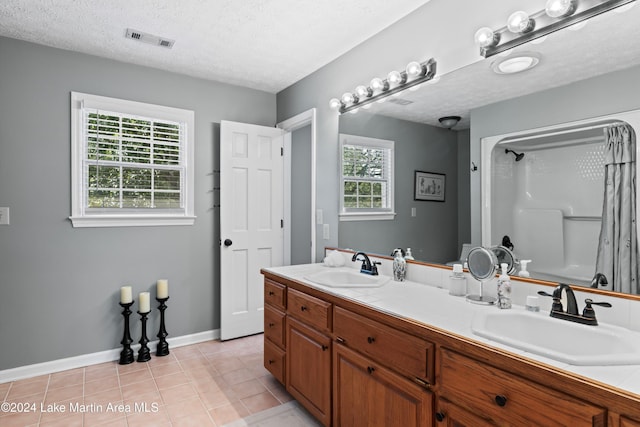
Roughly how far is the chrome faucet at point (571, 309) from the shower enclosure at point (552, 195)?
0.35ft

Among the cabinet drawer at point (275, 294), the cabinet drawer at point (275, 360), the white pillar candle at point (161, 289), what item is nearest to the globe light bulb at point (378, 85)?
the cabinet drawer at point (275, 294)

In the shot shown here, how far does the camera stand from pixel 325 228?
3.06m

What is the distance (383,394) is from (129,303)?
7.64 ft

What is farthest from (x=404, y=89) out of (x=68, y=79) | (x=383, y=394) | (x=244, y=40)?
(x=68, y=79)

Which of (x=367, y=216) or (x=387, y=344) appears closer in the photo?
(x=387, y=344)

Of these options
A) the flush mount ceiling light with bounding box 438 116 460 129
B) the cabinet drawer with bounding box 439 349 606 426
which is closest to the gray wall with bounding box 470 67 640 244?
the flush mount ceiling light with bounding box 438 116 460 129

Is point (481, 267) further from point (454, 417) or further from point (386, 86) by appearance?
point (386, 86)

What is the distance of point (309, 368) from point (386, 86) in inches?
72.9

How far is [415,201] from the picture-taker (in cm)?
223

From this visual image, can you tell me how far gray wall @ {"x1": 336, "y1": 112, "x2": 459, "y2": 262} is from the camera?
200cm

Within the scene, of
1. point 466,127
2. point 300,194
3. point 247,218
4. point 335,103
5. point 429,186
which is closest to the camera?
point 466,127

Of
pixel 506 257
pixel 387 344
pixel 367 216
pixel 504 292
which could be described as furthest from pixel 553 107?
pixel 367 216

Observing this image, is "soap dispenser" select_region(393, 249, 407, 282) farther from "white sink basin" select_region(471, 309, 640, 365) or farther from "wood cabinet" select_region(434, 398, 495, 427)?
"wood cabinet" select_region(434, 398, 495, 427)

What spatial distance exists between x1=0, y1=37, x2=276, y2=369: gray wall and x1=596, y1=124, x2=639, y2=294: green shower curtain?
303 centimetres
